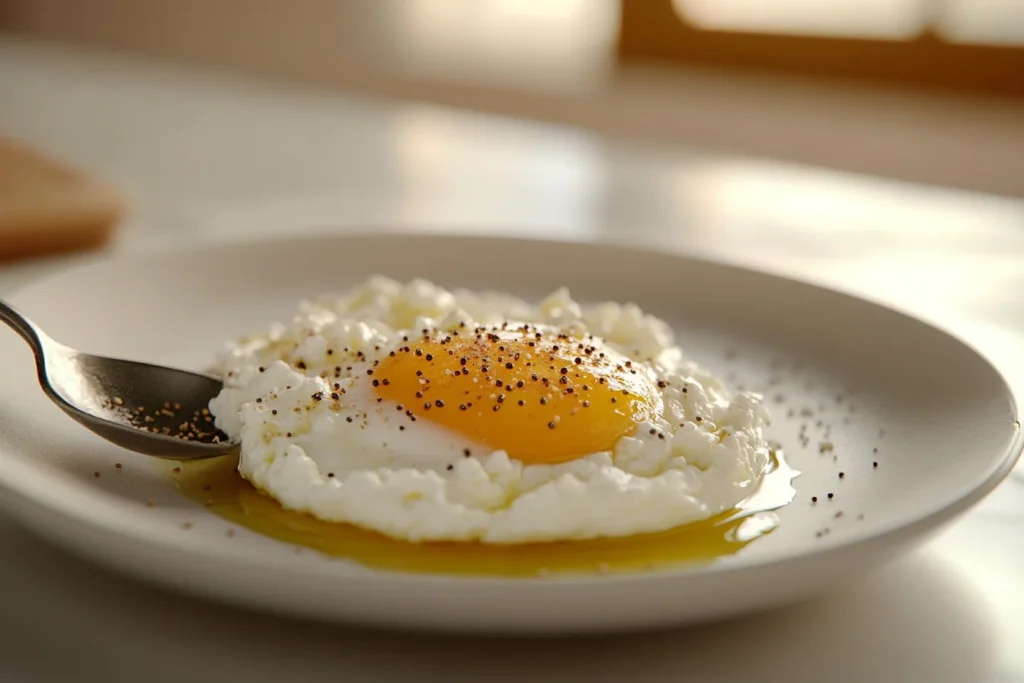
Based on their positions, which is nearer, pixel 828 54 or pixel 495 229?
pixel 495 229

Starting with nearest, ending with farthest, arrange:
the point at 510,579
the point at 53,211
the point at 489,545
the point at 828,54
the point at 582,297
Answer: the point at 510,579
the point at 489,545
the point at 582,297
the point at 53,211
the point at 828,54

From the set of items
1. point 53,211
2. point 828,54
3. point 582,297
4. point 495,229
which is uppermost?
point 828,54

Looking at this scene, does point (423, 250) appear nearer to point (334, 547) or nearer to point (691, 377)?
point (691, 377)

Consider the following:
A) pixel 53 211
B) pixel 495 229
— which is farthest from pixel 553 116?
pixel 53 211

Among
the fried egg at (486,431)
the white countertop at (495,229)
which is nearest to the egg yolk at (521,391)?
the fried egg at (486,431)

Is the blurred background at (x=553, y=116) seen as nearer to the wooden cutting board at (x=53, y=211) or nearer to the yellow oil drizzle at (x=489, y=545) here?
the wooden cutting board at (x=53, y=211)

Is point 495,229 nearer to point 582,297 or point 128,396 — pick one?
point 582,297

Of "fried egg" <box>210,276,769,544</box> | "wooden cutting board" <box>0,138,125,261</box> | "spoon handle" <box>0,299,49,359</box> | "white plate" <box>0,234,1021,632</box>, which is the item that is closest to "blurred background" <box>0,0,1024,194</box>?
"white plate" <box>0,234,1021,632</box>
